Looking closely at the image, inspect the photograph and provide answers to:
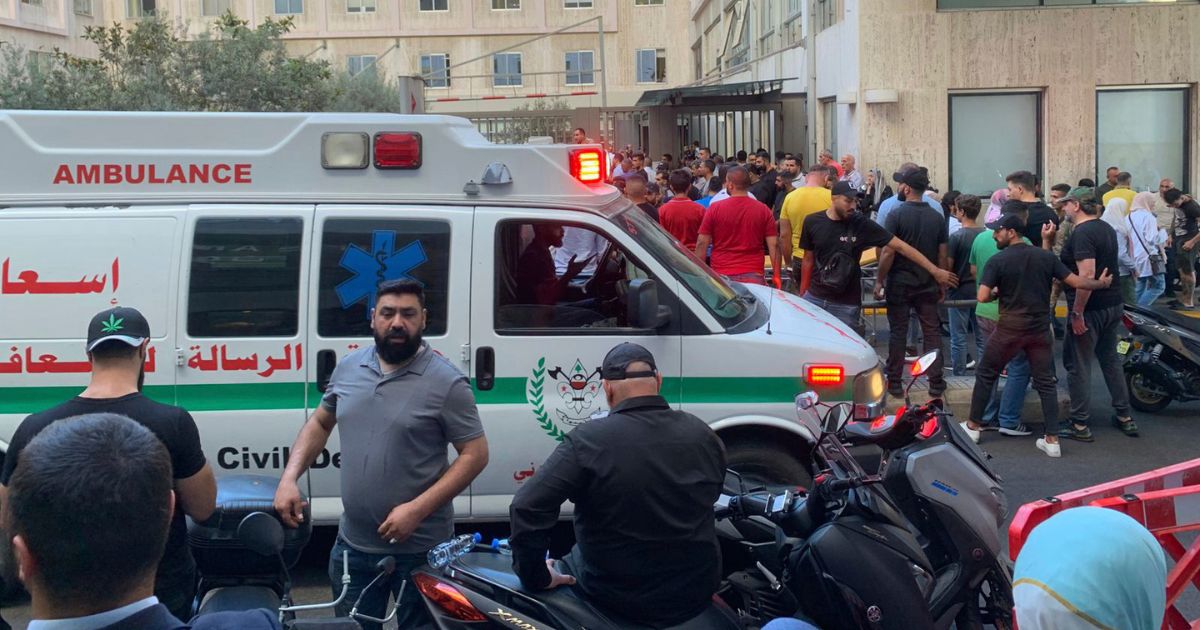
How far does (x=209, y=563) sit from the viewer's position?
14.5ft

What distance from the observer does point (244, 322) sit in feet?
20.7

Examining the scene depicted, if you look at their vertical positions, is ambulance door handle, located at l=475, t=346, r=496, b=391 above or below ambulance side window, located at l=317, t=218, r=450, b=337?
→ below

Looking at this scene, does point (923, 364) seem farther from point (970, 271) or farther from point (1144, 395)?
point (970, 271)

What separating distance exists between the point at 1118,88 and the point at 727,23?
2477 cm

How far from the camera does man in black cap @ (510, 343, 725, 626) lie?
4.04m

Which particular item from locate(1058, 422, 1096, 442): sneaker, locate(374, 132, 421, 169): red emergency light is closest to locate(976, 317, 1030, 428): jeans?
locate(1058, 422, 1096, 442): sneaker

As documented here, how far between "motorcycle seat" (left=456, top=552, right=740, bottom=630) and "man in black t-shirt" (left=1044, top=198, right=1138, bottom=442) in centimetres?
601

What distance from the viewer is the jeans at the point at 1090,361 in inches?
372

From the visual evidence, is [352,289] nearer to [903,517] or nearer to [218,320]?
[218,320]

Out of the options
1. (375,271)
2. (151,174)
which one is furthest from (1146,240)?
(151,174)

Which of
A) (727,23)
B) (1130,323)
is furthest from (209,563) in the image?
(727,23)

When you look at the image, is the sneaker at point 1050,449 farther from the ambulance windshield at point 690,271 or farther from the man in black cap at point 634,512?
the man in black cap at point 634,512

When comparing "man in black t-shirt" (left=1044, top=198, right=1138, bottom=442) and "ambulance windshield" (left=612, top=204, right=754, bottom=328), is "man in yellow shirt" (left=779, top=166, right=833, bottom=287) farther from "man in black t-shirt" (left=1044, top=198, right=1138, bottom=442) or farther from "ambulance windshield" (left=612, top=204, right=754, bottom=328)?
"ambulance windshield" (left=612, top=204, right=754, bottom=328)

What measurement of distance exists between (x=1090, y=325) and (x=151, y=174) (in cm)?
676
